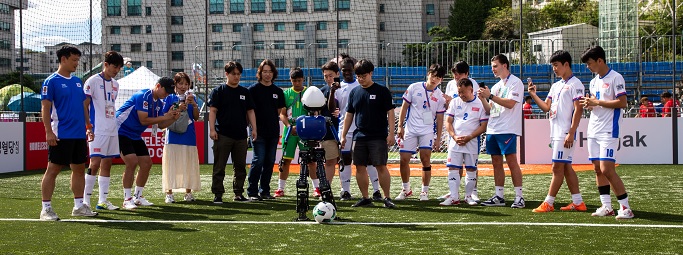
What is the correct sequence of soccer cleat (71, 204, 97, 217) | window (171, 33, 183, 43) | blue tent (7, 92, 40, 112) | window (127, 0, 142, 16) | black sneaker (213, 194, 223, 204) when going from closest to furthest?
soccer cleat (71, 204, 97, 217), black sneaker (213, 194, 223, 204), blue tent (7, 92, 40, 112), window (171, 33, 183, 43), window (127, 0, 142, 16)

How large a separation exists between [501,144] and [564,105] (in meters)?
0.94

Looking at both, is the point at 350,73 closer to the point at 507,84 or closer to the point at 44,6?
the point at 507,84

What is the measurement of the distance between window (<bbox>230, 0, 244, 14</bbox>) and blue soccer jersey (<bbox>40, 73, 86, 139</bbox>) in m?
23.9

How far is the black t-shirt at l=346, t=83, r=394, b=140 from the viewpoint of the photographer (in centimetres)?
922

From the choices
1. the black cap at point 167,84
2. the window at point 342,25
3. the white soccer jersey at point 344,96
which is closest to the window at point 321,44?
the window at point 342,25

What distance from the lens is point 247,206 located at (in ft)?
32.1

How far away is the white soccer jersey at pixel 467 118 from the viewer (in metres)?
9.89

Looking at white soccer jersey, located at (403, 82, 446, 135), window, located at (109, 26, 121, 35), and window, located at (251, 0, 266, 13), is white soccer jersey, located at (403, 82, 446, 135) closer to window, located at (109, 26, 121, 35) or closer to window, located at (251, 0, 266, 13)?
window, located at (109, 26, 121, 35)

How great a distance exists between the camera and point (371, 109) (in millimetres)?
9219

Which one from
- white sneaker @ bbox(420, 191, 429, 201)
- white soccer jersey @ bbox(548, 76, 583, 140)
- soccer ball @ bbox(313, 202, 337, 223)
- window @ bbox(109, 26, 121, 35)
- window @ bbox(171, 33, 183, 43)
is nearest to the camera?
soccer ball @ bbox(313, 202, 337, 223)

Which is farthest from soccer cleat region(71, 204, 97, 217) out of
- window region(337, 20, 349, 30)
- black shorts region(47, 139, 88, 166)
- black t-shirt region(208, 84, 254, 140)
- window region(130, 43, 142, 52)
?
window region(130, 43, 142, 52)

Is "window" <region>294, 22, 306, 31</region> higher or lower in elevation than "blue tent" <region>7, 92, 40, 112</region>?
higher

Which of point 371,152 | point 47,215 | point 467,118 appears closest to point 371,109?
point 371,152

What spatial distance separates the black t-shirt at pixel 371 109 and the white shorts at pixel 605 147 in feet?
7.39
